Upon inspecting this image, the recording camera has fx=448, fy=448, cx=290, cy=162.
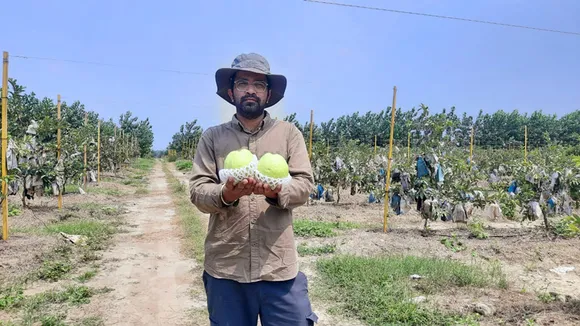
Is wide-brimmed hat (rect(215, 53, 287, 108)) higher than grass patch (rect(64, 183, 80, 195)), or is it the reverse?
wide-brimmed hat (rect(215, 53, 287, 108))

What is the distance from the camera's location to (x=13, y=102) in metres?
9.16

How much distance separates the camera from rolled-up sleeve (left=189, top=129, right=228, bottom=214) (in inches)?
76.9

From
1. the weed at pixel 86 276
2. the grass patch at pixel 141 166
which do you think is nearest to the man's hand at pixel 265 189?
the weed at pixel 86 276

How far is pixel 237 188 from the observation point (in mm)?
1838

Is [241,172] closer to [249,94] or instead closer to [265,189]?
[265,189]

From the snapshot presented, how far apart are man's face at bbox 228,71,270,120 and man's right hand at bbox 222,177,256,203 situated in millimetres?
477

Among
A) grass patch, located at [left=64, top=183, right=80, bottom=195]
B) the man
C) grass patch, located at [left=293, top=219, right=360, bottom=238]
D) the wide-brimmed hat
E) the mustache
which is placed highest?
the wide-brimmed hat

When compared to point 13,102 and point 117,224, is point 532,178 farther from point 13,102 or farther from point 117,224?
point 13,102

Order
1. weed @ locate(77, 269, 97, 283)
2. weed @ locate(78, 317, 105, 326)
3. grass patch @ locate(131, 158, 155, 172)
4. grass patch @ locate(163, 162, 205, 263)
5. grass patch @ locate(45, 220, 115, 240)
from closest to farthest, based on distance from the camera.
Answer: weed @ locate(78, 317, 105, 326) < weed @ locate(77, 269, 97, 283) < grass patch @ locate(163, 162, 205, 263) < grass patch @ locate(45, 220, 115, 240) < grass patch @ locate(131, 158, 155, 172)

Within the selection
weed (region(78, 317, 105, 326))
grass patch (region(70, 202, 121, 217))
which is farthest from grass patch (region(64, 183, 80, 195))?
weed (region(78, 317, 105, 326))

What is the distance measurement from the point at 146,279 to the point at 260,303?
12.9 feet

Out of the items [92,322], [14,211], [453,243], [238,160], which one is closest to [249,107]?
[238,160]

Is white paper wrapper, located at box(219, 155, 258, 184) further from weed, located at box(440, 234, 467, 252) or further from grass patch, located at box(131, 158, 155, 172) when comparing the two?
grass patch, located at box(131, 158, 155, 172)

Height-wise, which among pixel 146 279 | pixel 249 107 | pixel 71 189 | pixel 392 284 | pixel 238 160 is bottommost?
pixel 146 279
